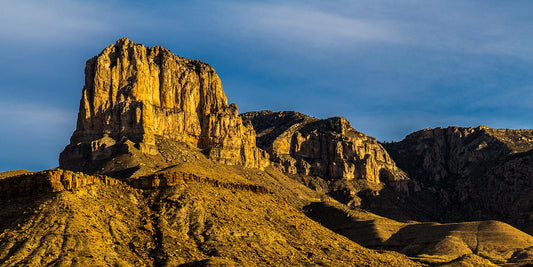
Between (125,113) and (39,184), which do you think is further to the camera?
(125,113)

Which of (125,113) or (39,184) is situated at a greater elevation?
(125,113)

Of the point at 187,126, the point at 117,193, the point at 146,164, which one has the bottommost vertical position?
the point at 117,193

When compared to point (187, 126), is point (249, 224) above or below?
below

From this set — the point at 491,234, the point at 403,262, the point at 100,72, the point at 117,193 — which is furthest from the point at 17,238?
the point at 100,72

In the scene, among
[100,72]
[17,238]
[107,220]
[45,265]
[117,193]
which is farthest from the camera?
[100,72]

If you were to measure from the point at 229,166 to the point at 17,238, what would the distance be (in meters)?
142

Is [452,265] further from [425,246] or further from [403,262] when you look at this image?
[425,246]

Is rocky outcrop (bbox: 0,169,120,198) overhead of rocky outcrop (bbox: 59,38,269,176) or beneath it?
beneath

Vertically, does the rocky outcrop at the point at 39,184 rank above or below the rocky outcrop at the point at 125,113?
below

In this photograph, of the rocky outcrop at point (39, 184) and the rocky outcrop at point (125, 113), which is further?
the rocky outcrop at point (125, 113)

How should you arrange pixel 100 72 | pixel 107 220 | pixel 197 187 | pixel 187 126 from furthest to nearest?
pixel 187 126, pixel 100 72, pixel 197 187, pixel 107 220

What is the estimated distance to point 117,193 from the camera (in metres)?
65.8

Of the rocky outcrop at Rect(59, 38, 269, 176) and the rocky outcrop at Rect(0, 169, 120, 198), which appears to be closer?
the rocky outcrop at Rect(0, 169, 120, 198)

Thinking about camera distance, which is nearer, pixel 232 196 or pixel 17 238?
pixel 17 238
